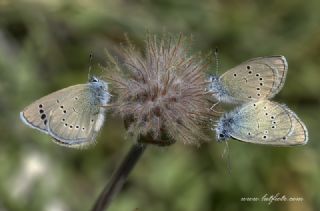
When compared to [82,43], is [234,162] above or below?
below

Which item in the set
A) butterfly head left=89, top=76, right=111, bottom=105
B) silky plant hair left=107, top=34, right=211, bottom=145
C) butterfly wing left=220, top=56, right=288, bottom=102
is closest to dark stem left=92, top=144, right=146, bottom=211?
silky plant hair left=107, top=34, right=211, bottom=145

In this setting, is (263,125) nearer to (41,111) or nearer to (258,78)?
(258,78)

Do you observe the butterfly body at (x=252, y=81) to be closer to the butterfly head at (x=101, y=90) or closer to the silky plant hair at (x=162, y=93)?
the silky plant hair at (x=162, y=93)

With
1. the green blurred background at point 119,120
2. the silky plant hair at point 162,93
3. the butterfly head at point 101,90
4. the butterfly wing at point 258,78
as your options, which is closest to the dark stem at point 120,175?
the silky plant hair at point 162,93

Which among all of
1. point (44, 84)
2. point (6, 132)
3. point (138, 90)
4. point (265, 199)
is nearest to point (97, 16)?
point (44, 84)

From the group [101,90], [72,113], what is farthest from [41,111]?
[101,90]

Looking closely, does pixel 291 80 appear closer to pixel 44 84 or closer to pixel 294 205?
pixel 294 205

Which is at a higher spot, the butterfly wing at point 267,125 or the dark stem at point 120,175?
the butterfly wing at point 267,125
